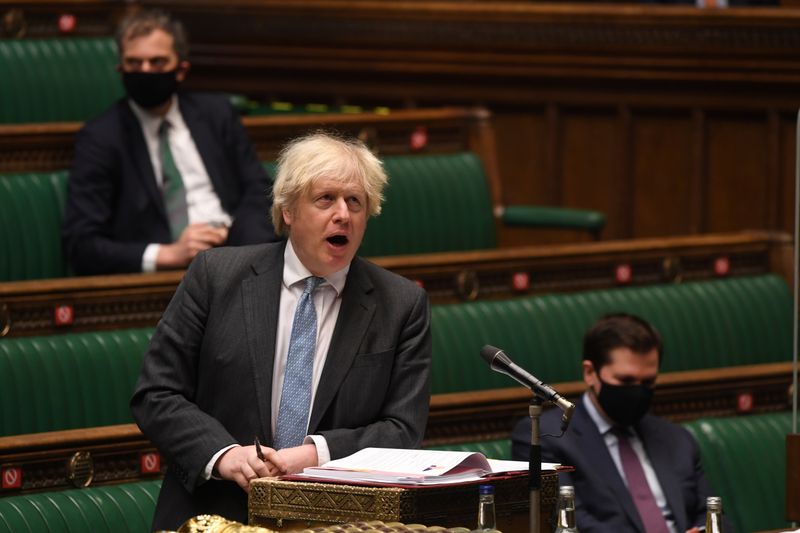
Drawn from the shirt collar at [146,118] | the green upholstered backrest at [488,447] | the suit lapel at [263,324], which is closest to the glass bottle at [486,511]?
the suit lapel at [263,324]

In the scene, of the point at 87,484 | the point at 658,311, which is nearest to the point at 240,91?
the point at 658,311

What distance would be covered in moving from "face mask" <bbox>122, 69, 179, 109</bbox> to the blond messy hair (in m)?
1.08

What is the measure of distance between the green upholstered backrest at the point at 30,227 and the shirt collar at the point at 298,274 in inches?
46.3

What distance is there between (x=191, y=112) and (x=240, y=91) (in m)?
1.12

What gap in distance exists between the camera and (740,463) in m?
2.50

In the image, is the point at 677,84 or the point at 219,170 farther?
the point at 677,84

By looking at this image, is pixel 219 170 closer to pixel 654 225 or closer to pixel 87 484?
pixel 87 484

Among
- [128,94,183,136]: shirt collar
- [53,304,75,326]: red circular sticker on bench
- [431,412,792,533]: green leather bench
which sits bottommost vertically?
[431,412,792,533]: green leather bench

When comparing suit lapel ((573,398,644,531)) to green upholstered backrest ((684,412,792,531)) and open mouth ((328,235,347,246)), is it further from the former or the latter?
open mouth ((328,235,347,246))

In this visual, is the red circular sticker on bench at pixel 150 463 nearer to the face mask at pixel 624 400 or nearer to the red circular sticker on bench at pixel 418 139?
the face mask at pixel 624 400

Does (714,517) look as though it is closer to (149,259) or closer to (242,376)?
(242,376)

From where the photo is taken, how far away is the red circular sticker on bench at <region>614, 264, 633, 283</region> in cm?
298

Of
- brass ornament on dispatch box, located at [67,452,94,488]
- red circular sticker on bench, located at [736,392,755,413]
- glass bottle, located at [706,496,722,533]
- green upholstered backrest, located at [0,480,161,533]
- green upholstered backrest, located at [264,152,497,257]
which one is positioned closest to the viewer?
glass bottle, located at [706,496,722,533]

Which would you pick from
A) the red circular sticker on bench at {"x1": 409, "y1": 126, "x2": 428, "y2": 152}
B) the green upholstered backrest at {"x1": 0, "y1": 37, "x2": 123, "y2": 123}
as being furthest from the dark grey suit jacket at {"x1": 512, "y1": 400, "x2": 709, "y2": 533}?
the green upholstered backrest at {"x1": 0, "y1": 37, "x2": 123, "y2": 123}
